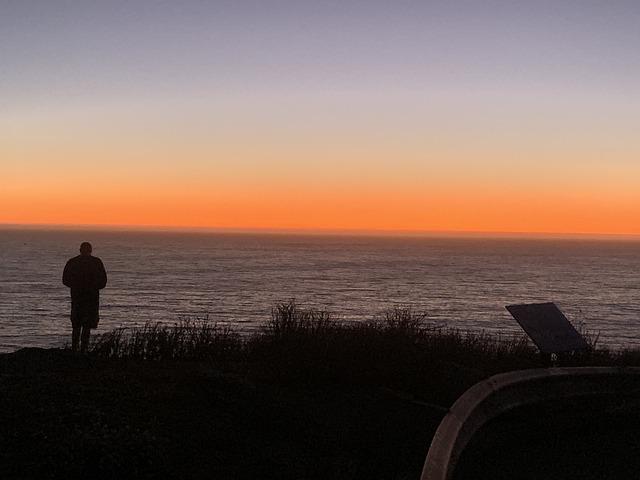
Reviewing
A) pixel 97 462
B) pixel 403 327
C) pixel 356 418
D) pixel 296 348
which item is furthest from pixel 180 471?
pixel 403 327

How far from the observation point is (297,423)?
692cm

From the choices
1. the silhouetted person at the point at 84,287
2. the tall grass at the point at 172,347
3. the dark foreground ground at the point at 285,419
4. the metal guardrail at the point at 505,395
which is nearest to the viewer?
the metal guardrail at the point at 505,395

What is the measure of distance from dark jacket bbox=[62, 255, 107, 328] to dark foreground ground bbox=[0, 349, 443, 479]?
3.64 meters

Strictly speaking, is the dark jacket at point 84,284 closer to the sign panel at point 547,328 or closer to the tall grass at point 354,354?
the tall grass at point 354,354

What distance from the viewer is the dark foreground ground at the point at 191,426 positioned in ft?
17.7

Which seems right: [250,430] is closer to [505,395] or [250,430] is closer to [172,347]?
[505,395]

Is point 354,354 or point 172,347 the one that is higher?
point 354,354

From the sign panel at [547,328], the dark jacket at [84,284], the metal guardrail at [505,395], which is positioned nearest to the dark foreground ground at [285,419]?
the metal guardrail at [505,395]

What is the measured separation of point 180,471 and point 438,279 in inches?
3063

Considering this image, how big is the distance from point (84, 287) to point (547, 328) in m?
7.50

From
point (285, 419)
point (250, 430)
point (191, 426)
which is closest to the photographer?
point (191, 426)

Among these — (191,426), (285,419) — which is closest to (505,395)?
(285,419)

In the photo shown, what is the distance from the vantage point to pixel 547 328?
8945 millimetres

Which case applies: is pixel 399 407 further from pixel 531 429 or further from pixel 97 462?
pixel 97 462
